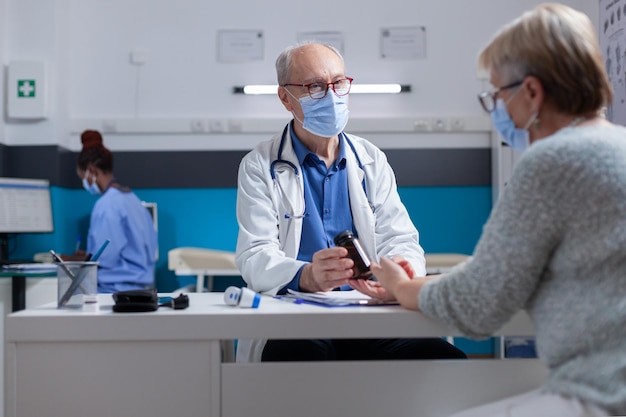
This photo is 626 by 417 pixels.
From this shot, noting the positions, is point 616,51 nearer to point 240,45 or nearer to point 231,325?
point 240,45

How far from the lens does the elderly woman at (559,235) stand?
3.65ft

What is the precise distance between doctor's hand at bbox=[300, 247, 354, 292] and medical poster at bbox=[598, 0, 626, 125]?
2.16 meters

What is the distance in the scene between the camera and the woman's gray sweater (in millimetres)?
1106

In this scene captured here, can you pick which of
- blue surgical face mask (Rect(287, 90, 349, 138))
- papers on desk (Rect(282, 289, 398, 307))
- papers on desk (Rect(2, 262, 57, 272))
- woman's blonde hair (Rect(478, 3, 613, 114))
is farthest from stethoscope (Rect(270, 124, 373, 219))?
papers on desk (Rect(2, 262, 57, 272))

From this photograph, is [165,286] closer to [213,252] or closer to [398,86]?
[213,252]

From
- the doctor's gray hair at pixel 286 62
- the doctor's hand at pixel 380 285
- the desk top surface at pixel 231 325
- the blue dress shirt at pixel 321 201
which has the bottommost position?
the desk top surface at pixel 231 325

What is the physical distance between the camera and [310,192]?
87.6 inches

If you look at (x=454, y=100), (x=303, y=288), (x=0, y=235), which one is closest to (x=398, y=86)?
(x=454, y=100)

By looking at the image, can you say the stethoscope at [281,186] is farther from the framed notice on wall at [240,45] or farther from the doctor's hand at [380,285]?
the framed notice on wall at [240,45]

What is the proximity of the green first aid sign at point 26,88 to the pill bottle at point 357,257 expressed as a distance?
3644mm

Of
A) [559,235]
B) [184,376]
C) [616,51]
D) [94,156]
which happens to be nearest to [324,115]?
[184,376]

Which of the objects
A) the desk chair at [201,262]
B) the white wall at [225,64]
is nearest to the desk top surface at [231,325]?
the desk chair at [201,262]

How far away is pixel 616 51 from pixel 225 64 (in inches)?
106

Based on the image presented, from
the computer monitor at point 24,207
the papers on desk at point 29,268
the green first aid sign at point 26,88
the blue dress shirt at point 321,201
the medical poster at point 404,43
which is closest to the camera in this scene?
the blue dress shirt at point 321,201
